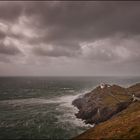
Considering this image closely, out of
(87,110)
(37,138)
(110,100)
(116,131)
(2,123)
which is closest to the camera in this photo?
(116,131)

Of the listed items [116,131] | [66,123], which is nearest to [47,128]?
[66,123]

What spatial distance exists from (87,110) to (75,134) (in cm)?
3370

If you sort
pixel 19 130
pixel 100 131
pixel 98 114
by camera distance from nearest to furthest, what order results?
pixel 100 131, pixel 19 130, pixel 98 114

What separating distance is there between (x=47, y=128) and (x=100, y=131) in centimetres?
2645

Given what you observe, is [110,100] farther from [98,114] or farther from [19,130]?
[19,130]

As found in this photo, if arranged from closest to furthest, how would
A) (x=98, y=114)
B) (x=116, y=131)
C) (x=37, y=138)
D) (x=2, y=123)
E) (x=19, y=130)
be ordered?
(x=116, y=131), (x=37, y=138), (x=19, y=130), (x=2, y=123), (x=98, y=114)

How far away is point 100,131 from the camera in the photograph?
62.6m

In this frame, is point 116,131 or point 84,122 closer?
point 116,131

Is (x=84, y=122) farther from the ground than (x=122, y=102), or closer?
closer

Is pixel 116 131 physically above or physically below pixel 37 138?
above

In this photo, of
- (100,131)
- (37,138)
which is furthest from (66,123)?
(100,131)

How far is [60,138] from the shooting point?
6838 centimetres

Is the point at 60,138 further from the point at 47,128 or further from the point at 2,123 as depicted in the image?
the point at 2,123

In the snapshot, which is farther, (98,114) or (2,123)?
(98,114)
